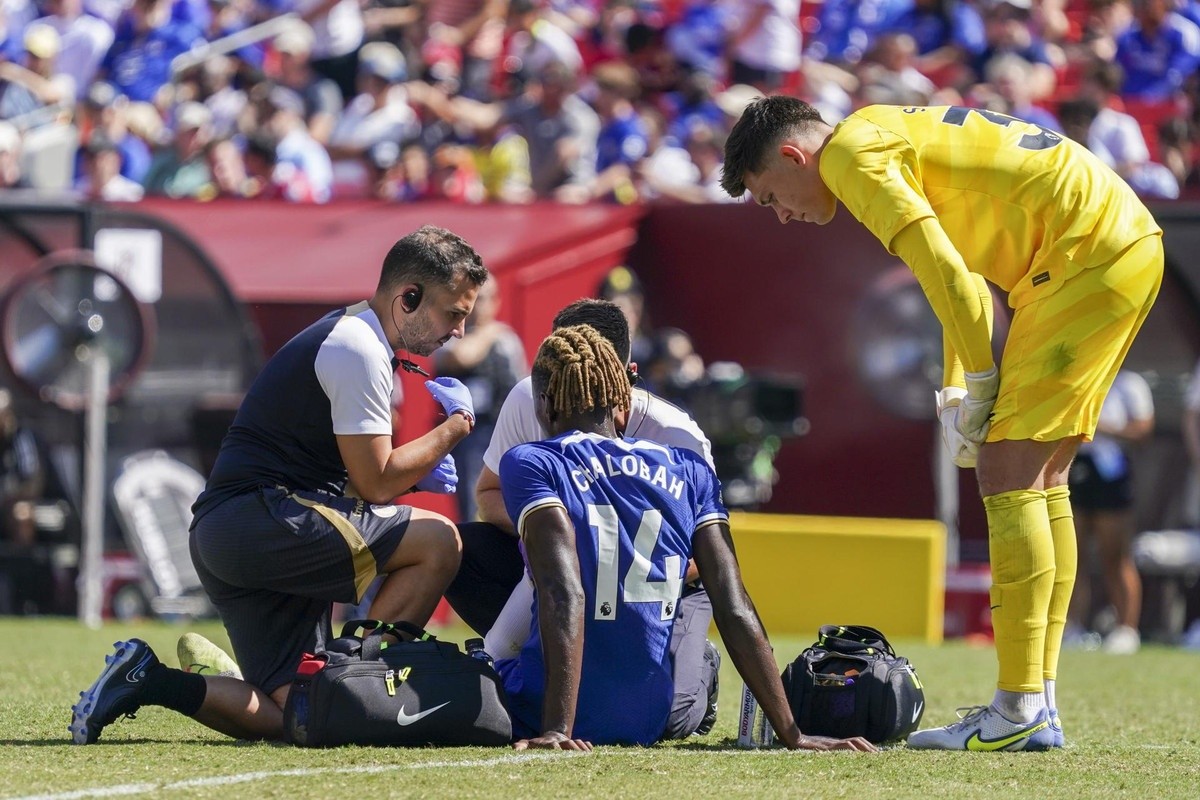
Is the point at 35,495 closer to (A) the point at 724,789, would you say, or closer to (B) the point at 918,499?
(B) the point at 918,499

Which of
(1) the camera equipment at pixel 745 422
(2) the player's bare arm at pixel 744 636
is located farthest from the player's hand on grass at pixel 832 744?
(1) the camera equipment at pixel 745 422

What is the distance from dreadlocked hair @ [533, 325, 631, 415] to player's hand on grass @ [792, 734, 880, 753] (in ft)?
3.49

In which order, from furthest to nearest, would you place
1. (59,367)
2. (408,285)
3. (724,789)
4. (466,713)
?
(59,367) → (408,285) → (466,713) → (724,789)

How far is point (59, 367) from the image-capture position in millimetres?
10781

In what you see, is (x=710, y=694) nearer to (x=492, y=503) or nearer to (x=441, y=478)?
(x=492, y=503)

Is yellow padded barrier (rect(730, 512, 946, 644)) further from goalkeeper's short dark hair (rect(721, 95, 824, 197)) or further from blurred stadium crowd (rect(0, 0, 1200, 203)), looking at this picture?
goalkeeper's short dark hair (rect(721, 95, 824, 197))

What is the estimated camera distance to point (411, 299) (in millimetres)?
5285

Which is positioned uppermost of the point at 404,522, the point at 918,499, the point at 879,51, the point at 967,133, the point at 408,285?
the point at 879,51

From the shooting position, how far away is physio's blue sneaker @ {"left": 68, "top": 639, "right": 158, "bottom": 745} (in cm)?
495

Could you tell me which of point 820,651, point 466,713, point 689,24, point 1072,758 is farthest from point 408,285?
point 689,24

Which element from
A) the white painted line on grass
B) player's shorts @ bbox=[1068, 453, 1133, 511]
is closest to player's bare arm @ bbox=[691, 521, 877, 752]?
the white painted line on grass

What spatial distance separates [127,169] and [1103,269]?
394 inches

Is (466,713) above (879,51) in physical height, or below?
below

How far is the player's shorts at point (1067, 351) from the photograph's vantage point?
504 centimetres
